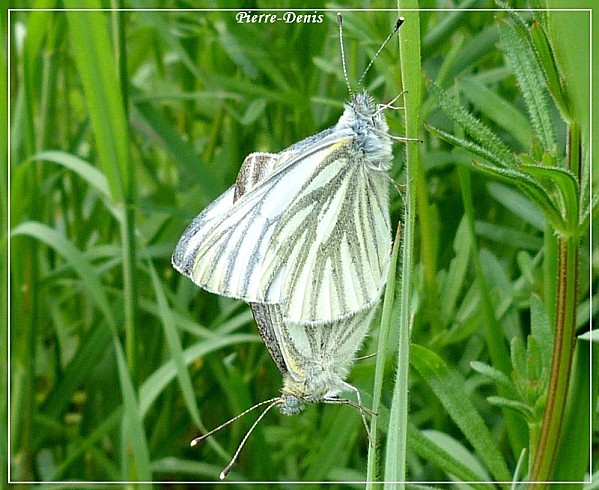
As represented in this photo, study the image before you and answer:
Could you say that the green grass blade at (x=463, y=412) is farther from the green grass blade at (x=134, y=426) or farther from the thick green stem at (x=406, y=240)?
the green grass blade at (x=134, y=426)

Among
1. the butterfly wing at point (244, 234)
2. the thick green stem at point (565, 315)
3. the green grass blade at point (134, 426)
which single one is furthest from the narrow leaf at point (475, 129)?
the green grass blade at point (134, 426)

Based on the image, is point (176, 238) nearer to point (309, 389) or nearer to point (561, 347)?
point (309, 389)

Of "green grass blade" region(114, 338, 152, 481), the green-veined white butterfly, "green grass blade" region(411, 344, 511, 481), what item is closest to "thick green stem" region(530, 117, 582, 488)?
"green grass blade" region(411, 344, 511, 481)

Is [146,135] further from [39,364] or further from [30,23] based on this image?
[39,364]

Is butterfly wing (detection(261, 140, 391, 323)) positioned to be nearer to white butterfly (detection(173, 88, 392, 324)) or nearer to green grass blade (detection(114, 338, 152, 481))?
white butterfly (detection(173, 88, 392, 324))

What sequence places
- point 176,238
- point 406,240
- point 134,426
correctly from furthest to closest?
1. point 176,238
2. point 134,426
3. point 406,240

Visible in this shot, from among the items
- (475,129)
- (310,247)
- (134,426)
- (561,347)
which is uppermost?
(475,129)

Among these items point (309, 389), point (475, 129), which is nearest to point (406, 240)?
point (475, 129)

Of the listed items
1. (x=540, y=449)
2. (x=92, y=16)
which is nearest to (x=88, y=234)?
(x=92, y=16)
